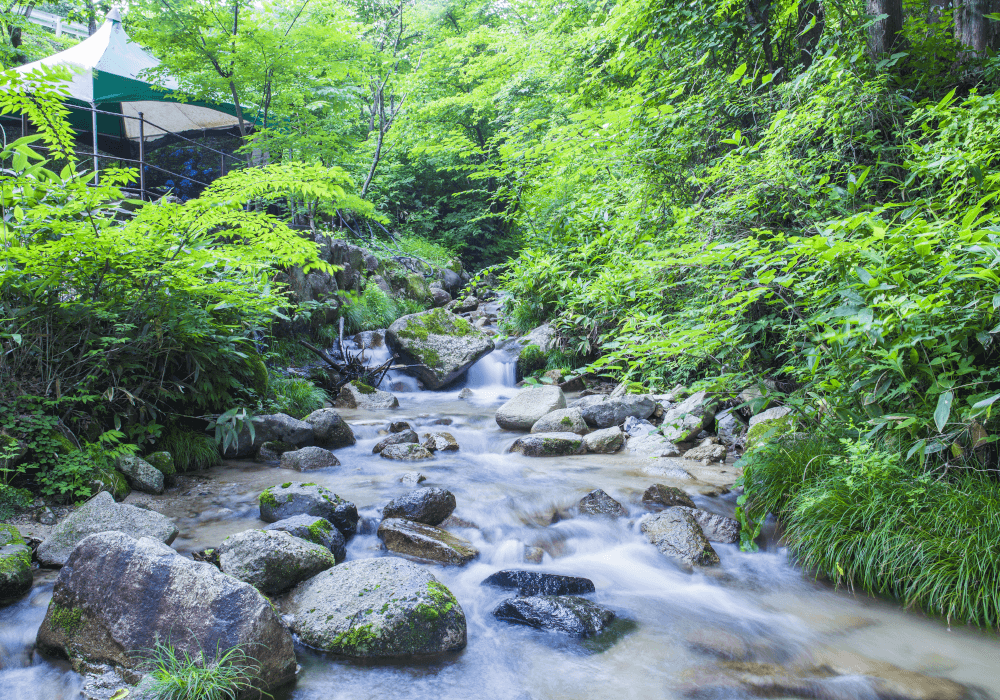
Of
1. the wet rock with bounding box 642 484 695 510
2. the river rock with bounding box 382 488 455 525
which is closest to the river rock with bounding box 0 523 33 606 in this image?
the river rock with bounding box 382 488 455 525

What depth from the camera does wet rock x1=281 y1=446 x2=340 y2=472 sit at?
6.16 metres

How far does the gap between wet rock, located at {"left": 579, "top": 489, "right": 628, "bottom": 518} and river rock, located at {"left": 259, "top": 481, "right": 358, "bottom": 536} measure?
2.03 m

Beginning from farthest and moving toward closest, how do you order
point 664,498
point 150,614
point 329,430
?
point 329,430 < point 664,498 < point 150,614

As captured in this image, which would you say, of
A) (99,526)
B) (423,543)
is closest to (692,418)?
(423,543)

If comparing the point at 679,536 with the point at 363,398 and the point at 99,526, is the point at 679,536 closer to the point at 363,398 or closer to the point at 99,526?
the point at 99,526

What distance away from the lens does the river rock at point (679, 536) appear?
4.11m

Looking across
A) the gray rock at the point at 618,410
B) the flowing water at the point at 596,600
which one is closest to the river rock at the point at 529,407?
the gray rock at the point at 618,410

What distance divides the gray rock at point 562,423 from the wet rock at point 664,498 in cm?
253

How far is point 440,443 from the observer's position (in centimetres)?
720

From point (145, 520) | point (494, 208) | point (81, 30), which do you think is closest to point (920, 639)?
point (145, 520)

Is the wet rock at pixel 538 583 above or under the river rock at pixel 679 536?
under

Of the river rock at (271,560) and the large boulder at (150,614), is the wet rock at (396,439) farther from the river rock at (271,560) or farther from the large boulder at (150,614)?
the large boulder at (150,614)

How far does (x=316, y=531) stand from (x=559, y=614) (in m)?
1.83

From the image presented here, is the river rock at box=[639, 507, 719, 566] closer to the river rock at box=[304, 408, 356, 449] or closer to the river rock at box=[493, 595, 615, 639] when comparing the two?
the river rock at box=[493, 595, 615, 639]
